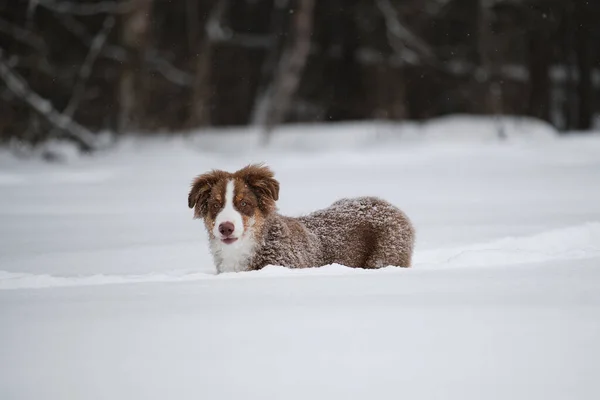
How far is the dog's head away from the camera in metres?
5.55

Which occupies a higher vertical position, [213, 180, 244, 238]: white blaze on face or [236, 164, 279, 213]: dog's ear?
[236, 164, 279, 213]: dog's ear

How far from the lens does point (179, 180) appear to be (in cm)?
1559

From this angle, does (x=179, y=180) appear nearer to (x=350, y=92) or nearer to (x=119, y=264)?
(x=119, y=264)

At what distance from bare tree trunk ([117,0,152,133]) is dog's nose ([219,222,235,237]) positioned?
15548 millimetres

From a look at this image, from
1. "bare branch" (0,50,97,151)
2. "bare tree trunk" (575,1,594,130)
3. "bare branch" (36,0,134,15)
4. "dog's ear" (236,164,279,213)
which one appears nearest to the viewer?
"dog's ear" (236,164,279,213)

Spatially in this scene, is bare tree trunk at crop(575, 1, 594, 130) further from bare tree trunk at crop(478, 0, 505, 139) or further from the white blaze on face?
the white blaze on face

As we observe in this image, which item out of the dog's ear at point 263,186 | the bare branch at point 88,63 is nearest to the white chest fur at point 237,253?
the dog's ear at point 263,186

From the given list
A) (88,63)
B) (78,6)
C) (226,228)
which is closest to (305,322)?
(226,228)

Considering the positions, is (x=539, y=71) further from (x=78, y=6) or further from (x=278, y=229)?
(x=278, y=229)

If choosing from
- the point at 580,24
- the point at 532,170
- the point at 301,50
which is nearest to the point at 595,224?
the point at 532,170

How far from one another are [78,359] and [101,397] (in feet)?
1.17

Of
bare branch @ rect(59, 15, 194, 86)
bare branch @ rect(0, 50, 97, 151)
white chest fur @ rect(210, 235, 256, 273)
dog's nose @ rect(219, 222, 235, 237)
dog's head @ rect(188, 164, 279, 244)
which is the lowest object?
white chest fur @ rect(210, 235, 256, 273)

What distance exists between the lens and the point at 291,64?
816 inches

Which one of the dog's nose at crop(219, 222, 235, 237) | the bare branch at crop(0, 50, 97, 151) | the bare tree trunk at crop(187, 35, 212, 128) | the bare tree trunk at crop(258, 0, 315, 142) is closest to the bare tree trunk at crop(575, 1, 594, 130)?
the bare tree trunk at crop(258, 0, 315, 142)
